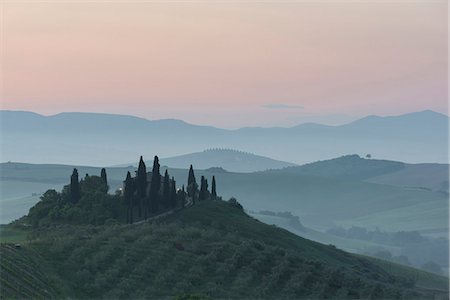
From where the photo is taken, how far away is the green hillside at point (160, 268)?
2603 inches

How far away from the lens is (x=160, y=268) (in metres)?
73.4

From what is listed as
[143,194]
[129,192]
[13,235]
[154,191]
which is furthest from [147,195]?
Answer: [13,235]

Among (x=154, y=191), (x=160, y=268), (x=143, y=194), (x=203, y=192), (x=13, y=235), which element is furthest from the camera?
(x=203, y=192)

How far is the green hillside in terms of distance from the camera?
217 ft

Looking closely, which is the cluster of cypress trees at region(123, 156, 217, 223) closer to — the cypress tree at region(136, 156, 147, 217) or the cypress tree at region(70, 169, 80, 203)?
the cypress tree at region(136, 156, 147, 217)

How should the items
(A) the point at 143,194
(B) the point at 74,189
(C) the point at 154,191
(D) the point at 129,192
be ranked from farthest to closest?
(A) the point at 143,194 → (C) the point at 154,191 → (B) the point at 74,189 → (D) the point at 129,192

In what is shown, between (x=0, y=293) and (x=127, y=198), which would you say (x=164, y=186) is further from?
(x=0, y=293)

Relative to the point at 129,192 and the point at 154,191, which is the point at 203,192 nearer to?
the point at 154,191

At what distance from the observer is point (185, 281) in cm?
7056

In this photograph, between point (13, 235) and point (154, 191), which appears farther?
point (154, 191)

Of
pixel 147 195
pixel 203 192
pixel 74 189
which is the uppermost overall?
pixel 74 189

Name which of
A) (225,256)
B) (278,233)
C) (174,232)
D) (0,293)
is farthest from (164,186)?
(0,293)

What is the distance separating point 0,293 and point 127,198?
59385mm

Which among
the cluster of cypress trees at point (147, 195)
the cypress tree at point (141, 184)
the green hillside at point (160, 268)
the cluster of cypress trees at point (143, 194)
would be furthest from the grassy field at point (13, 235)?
the cypress tree at point (141, 184)
